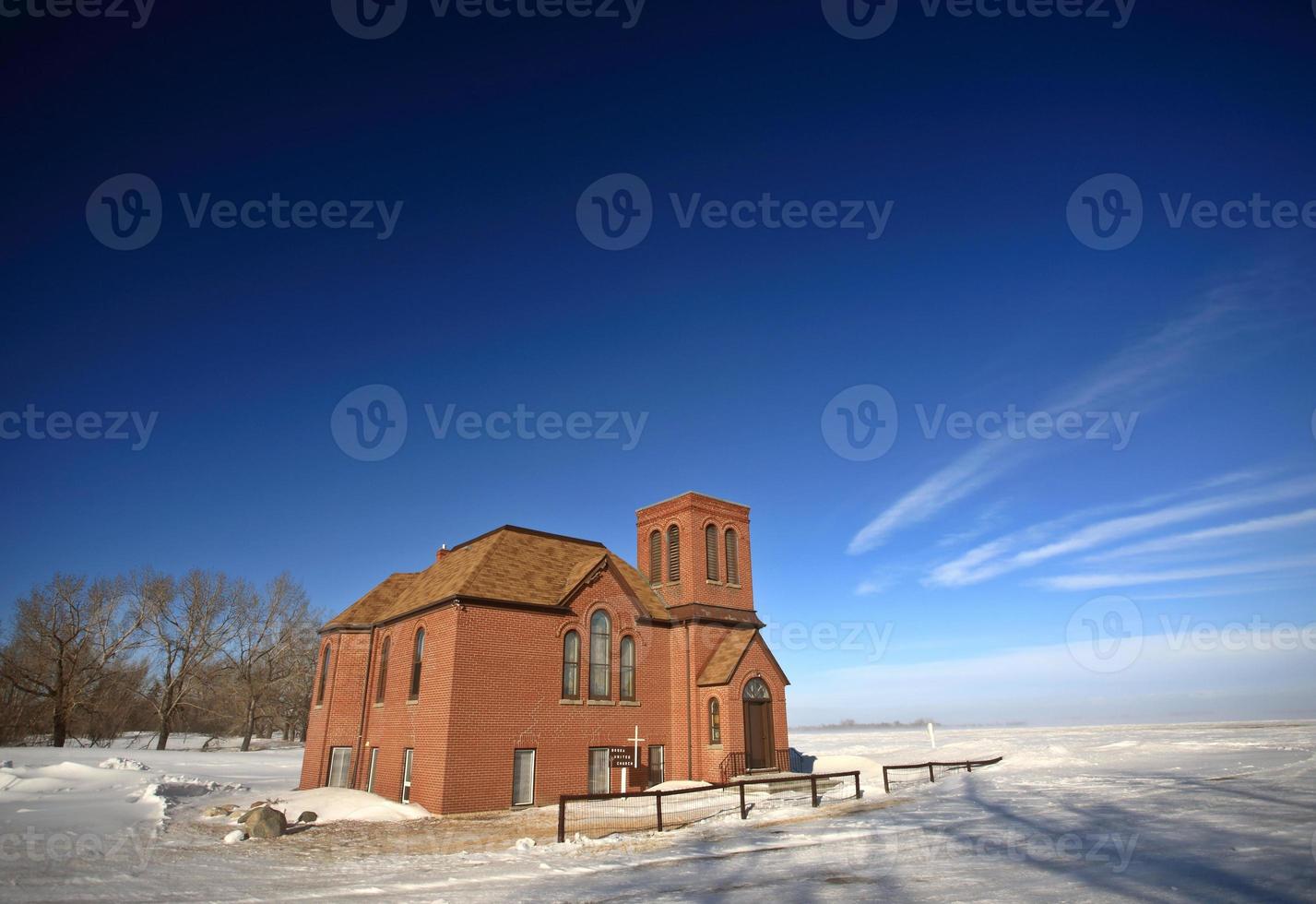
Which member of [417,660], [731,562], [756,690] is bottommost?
[756,690]

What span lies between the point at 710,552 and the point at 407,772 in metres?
14.4

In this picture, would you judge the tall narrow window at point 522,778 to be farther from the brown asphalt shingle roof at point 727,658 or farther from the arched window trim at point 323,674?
the arched window trim at point 323,674

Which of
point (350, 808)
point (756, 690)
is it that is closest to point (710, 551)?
point (756, 690)

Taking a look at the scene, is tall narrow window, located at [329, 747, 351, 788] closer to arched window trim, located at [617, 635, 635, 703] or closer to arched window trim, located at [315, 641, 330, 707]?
arched window trim, located at [315, 641, 330, 707]

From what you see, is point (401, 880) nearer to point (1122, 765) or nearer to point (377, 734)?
point (377, 734)

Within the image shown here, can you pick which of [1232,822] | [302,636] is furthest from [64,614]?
[1232,822]

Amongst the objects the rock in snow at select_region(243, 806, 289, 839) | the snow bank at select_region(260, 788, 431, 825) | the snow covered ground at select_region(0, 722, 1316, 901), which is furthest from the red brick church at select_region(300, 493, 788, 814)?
the rock in snow at select_region(243, 806, 289, 839)

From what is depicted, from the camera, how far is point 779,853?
13328 millimetres

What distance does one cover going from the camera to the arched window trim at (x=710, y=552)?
30.5m

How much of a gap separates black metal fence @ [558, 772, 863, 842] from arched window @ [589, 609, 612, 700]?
3.91 metres

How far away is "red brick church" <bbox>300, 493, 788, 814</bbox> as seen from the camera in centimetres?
2227

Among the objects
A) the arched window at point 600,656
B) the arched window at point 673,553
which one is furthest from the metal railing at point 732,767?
the arched window at point 673,553

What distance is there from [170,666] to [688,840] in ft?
187

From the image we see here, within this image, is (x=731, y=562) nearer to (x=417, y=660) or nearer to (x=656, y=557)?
(x=656, y=557)
